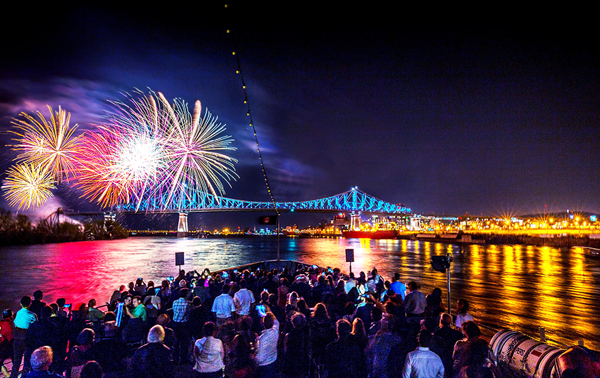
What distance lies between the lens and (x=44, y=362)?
3.49 metres

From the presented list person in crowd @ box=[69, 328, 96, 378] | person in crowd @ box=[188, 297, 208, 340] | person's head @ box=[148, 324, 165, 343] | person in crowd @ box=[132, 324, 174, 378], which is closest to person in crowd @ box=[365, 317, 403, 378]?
person in crowd @ box=[132, 324, 174, 378]

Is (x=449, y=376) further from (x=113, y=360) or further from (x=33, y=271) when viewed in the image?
(x=33, y=271)

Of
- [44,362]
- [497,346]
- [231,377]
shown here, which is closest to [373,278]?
[497,346]

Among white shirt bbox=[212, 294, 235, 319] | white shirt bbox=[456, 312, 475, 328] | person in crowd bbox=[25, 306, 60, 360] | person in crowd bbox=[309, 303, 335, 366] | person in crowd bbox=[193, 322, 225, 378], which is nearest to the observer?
person in crowd bbox=[193, 322, 225, 378]

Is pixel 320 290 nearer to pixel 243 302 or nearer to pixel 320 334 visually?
pixel 243 302

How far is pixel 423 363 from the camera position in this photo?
12.2ft

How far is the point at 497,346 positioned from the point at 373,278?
533cm

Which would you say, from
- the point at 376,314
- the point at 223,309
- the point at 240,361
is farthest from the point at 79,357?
the point at 376,314

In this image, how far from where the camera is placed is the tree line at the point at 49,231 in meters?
88.9

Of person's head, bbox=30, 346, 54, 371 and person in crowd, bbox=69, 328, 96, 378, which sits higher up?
person's head, bbox=30, 346, 54, 371

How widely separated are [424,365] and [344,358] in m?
0.97

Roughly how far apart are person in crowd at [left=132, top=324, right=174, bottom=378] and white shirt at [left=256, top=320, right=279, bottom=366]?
41.4 inches

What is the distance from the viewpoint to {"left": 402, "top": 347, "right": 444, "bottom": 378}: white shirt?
12.1ft

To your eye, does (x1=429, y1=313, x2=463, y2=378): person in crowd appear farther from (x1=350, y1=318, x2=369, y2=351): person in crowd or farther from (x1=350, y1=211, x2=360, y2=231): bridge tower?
(x1=350, y1=211, x2=360, y2=231): bridge tower
